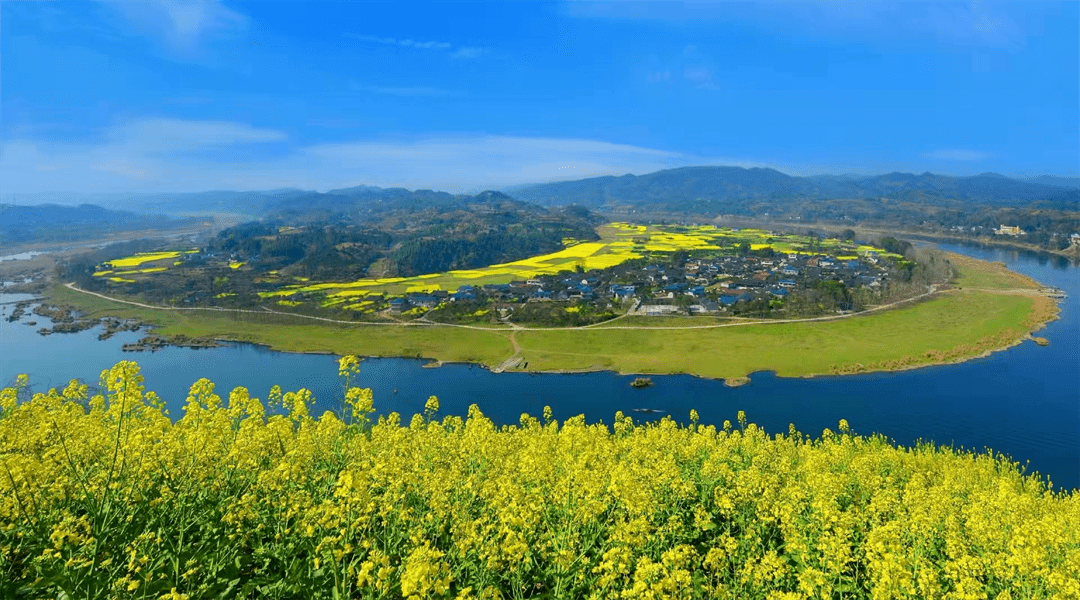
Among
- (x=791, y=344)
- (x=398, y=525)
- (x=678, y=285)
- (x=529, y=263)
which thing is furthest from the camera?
(x=529, y=263)

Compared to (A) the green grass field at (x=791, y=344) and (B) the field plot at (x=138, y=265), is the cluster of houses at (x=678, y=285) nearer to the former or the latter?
(A) the green grass field at (x=791, y=344)

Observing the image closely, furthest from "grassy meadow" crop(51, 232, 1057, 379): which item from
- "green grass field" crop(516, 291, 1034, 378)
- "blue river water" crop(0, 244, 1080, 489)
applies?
"blue river water" crop(0, 244, 1080, 489)

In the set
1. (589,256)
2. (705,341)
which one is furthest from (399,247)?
(705,341)

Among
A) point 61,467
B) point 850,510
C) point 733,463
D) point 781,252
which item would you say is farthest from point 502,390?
point 781,252

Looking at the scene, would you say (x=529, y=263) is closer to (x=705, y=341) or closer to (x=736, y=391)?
(x=705, y=341)

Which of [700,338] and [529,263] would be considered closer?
[700,338]

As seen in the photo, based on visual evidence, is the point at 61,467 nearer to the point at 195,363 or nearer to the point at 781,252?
the point at 195,363
